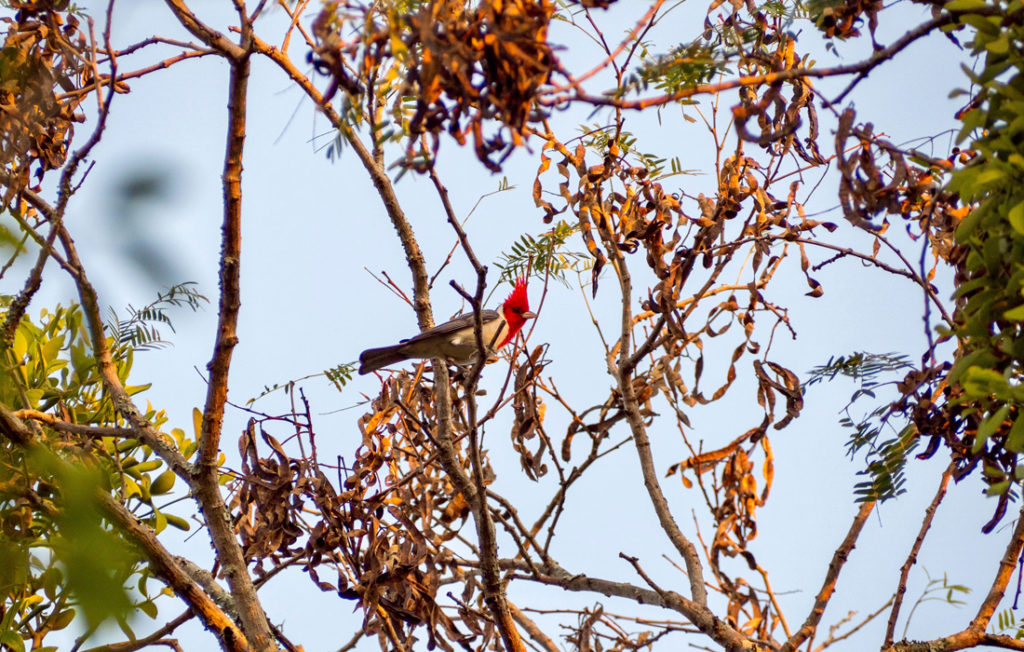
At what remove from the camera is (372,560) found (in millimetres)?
3412

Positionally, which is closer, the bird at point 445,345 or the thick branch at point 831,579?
the thick branch at point 831,579

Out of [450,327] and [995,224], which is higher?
[450,327]

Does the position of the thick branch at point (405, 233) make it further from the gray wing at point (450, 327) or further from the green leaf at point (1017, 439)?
the green leaf at point (1017, 439)

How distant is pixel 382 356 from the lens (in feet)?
18.1

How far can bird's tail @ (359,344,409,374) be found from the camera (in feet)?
17.9

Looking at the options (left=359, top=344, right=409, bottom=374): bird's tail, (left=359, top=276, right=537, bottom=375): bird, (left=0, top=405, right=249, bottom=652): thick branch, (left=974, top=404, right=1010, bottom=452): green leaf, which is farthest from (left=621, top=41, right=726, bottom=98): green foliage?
(left=359, top=344, right=409, bottom=374): bird's tail

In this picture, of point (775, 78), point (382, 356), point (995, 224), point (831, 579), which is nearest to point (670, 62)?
point (775, 78)

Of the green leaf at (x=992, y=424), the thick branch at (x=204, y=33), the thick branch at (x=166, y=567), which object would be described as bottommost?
the green leaf at (x=992, y=424)

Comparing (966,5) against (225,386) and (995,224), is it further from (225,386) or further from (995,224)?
(225,386)

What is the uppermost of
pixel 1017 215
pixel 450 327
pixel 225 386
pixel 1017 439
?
pixel 450 327

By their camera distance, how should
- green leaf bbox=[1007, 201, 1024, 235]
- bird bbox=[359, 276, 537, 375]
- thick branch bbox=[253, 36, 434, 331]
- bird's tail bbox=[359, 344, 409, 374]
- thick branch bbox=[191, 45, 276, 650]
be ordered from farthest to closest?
bird's tail bbox=[359, 344, 409, 374] → bird bbox=[359, 276, 537, 375] → thick branch bbox=[253, 36, 434, 331] → thick branch bbox=[191, 45, 276, 650] → green leaf bbox=[1007, 201, 1024, 235]

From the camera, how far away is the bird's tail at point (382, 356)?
17.9ft

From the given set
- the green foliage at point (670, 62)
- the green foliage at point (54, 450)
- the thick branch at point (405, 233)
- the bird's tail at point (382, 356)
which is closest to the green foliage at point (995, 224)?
the green foliage at point (670, 62)

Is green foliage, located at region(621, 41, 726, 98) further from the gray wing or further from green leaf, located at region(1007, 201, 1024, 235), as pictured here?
the gray wing
